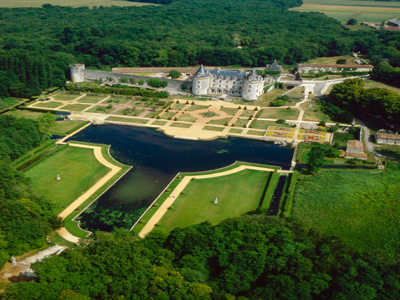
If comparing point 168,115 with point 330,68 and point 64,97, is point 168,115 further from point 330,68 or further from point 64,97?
point 330,68

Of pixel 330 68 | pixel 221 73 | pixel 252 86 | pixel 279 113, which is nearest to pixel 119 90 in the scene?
pixel 221 73

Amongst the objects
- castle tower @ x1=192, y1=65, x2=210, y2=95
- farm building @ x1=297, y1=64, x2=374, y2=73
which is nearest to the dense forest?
farm building @ x1=297, y1=64, x2=374, y2=73

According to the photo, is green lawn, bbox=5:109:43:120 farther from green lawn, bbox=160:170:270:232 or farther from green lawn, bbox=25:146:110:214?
green lawn, bbox=160:170:270:232

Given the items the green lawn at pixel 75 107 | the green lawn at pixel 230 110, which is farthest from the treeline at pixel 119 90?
the green lawn at pixel 230 110

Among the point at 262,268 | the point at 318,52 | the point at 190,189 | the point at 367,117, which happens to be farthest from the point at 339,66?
the point at 262,268

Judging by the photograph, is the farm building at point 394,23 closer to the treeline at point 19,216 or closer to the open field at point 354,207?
the open field at point 354,207
